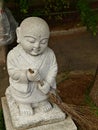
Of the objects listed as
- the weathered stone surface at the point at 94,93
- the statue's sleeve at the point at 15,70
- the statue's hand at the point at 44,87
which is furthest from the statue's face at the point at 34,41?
the weathered stone surface at the point at 94,93

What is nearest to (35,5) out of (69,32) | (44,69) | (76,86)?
(69,32)

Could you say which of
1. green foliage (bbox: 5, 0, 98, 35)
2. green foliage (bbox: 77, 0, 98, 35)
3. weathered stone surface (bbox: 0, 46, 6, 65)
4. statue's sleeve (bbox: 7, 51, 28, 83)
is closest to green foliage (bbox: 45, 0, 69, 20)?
green foliage (bbox: 5, 0, 98, 35)

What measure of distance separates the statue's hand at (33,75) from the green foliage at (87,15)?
4.55 feet

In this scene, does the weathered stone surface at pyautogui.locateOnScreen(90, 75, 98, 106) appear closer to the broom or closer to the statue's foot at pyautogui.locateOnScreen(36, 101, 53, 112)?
the broom

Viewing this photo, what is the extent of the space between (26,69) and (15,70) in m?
0.09

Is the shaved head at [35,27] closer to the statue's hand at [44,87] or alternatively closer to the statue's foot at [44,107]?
the statue's hand at [44,87]

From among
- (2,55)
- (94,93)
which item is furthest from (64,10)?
(94,93)

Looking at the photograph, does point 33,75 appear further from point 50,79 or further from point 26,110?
point 26,110

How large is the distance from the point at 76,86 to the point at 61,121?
1.17 m

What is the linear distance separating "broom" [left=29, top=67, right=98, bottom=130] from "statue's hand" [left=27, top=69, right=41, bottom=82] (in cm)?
8

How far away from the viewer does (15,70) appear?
112 inches

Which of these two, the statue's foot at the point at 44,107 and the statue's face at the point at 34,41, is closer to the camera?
the statue's face at the point at 34,41

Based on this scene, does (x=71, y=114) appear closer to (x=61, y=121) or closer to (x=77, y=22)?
(x=61, y=121)

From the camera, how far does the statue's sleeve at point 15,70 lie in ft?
9.23
